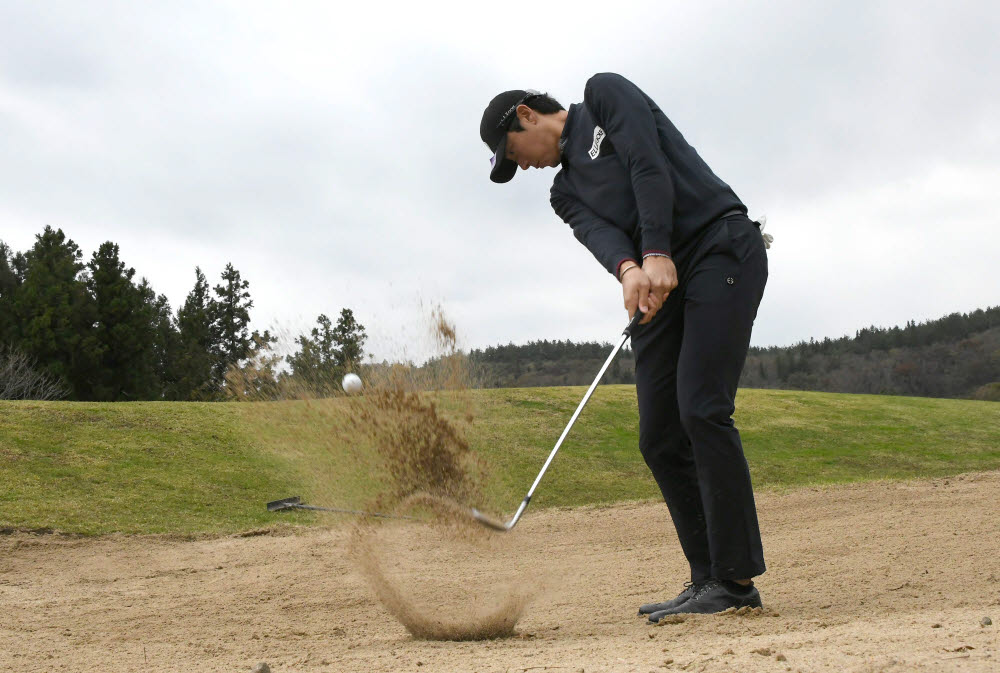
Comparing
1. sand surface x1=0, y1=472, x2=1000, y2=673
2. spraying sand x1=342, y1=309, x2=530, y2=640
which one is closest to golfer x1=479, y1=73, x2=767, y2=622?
sand surface x1=0, y1=472, x2=1000, y2=673

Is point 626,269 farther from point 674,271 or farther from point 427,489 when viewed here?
point 427,489

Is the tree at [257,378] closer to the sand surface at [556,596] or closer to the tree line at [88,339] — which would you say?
the sand surface at [556,596]

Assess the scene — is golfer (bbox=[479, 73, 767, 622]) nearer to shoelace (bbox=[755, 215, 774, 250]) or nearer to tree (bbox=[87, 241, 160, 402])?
shoelace (bbox=[755, 215, 774, 250])

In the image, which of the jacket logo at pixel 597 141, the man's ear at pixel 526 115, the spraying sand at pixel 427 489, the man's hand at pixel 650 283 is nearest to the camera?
the man's hand at pixel 650 283

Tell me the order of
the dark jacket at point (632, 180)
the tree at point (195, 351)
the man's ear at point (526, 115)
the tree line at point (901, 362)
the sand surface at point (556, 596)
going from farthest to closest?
1. the tree line at point (901, 362)
2. the tree at point (195, 351)
3. the man's ear at point (526, 115)
4. the dark jacket at point (632, 180)
5. the sand surface at point (556, 596)

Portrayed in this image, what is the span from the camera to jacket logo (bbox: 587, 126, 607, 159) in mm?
3469

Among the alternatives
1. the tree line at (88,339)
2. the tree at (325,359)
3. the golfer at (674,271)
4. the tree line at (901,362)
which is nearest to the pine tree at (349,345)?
the tree at (325,359)

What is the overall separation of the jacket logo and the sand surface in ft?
5.91

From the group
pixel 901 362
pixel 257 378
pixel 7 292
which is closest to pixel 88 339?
pixel 7 292

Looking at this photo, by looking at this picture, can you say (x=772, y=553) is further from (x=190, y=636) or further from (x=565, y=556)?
(x=190, y=636)

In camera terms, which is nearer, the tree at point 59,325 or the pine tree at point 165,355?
the tree at point 59,325

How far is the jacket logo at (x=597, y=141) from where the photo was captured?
11.4ft

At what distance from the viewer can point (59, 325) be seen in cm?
3438

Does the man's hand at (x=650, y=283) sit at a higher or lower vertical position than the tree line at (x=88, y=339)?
lower
